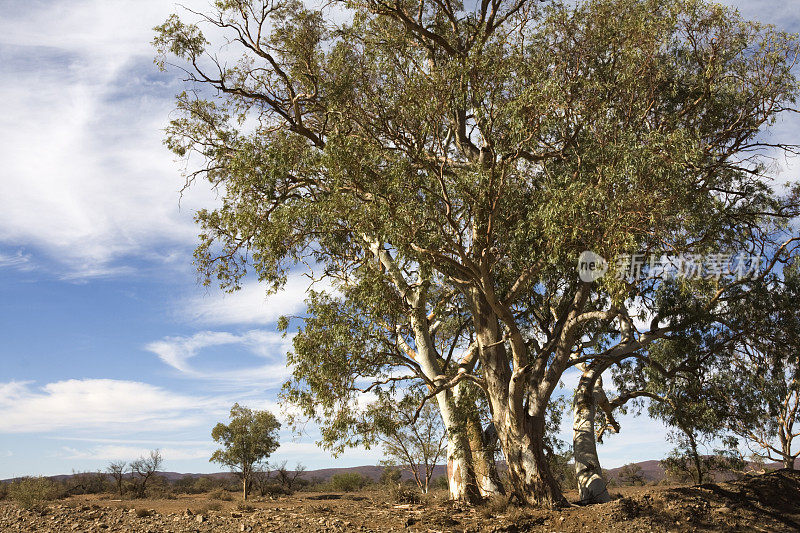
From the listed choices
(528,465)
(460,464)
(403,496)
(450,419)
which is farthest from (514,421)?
(403,496)

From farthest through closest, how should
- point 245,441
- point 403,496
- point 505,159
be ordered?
point 245,441 → point 403,496 → point 505,159

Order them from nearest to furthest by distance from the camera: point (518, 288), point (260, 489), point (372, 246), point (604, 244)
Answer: point (604, 244), point (518, 288), point (372, 246), point (260, 489)

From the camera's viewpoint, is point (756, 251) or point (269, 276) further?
point (756, 251)

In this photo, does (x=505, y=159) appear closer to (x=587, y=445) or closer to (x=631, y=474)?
(x=587, y=445)

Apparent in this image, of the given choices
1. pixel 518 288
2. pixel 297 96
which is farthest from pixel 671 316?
pixel 297 96

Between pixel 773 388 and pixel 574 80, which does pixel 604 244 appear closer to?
pixel 574 80

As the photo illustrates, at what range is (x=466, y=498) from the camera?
465 inches

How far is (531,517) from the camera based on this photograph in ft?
31.7

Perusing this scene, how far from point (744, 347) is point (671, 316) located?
8.79 feet

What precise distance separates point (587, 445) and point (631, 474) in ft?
75.0

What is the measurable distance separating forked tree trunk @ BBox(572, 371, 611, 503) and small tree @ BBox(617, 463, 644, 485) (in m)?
20.6

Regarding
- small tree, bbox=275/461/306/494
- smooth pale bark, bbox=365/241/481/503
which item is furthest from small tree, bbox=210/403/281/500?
smooth pale bark, bbox=365/241/481/503

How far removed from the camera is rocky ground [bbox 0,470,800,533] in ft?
31.2

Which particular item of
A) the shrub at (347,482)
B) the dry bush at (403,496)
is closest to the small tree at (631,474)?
the shrub at (347,482)
